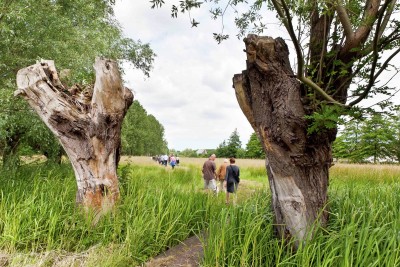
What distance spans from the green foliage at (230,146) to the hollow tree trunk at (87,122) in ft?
266

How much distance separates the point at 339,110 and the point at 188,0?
5.75 ft

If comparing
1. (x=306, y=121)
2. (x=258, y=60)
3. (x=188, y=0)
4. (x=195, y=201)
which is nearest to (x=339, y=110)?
(x=306, y=121)

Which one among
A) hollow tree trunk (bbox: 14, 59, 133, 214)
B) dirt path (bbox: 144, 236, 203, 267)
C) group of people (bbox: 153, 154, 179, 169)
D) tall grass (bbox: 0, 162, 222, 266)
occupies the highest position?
hollow tree trunk (bbox: 14, 59, 133, 214)

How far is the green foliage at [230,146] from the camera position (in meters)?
86.4

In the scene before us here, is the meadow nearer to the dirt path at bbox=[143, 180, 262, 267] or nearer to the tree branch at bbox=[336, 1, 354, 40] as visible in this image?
the dirt path at bbox=[143, 180, 262, 267]

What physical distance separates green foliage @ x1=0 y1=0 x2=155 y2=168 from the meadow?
7.81 ft

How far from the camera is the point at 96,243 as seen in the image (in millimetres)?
4164

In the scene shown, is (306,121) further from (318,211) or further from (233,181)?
(233,181)

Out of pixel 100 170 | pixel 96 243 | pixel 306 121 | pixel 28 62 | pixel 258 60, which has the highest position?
pixel 28 62

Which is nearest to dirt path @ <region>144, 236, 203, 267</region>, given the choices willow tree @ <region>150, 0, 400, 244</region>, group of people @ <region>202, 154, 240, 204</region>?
willow tree @ <region>150, 0, 400, 244</region>

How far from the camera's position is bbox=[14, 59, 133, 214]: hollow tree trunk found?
15.6ft

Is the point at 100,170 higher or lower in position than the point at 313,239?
higher

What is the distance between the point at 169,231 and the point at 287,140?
2.35 m

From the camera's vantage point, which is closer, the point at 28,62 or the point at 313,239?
the point at 313,239
